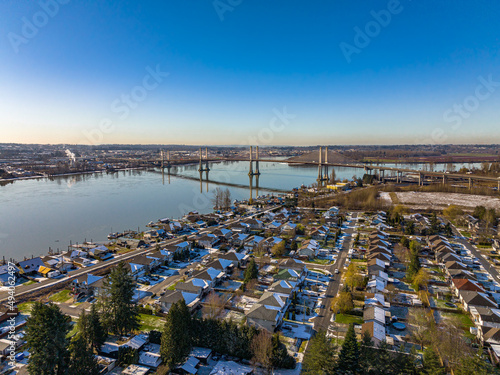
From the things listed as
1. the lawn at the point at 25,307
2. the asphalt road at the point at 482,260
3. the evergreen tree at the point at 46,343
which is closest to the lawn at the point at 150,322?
the evergreen tree at the point at 46,343

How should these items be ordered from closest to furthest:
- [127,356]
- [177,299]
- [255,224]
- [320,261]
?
[127,356] → [177,299] → [320,261] → [255,224]

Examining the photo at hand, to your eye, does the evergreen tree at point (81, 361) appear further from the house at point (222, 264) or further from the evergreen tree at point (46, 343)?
the house at point (222, 264)

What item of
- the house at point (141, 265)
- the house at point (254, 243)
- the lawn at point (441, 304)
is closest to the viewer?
the lawn at point (441, 304)

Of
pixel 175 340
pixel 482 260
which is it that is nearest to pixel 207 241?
pixel 175 340

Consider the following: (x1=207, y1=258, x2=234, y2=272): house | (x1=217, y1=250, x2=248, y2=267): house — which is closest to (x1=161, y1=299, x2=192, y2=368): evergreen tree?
(x1=207, y1=258, x2=234, y2=272): house

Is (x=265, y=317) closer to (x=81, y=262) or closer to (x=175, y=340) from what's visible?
(x=175, y=340)

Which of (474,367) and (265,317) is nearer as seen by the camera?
(474,367)

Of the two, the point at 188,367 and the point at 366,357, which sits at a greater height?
the point at 366,357
